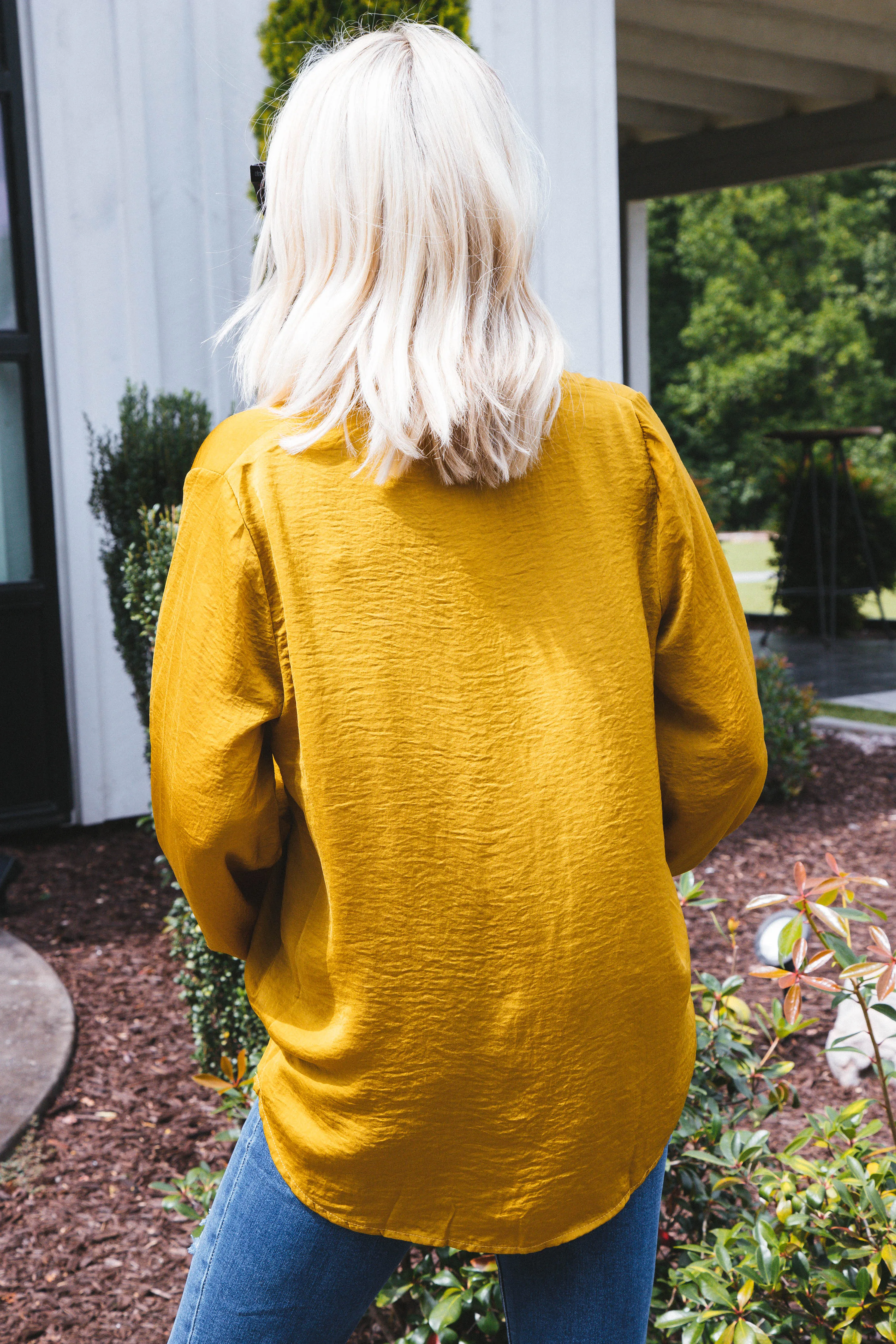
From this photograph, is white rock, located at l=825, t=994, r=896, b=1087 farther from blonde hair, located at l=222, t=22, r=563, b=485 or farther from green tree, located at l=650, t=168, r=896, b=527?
green tree, located at l=650, t=168, r=896, b=527

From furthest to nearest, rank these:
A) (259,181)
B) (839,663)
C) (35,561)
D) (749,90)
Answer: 1. (749,90)
2. (839,663)
3. (35,561)
4. (259,181)

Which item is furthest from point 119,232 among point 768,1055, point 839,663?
point 839,663

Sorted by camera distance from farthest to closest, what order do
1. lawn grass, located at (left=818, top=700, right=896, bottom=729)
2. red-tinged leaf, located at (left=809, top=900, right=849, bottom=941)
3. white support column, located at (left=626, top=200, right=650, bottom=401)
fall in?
white support column, located at (left=626, top=200, right=650, bottom=401)
lawn grass, located at (left=818, top=700, right=896, bottom=729)
red-tinged leaf, located at (left=809, top=900, right=849, bottom=941)

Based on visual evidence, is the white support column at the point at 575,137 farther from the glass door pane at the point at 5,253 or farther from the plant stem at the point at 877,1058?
the plant stem at the point at 877,1058

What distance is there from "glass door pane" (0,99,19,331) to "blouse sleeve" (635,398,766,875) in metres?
4.46

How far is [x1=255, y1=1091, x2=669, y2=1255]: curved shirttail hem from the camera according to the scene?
117cm

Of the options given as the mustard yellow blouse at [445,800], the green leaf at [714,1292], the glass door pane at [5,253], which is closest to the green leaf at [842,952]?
the green leaf at [714,1292]

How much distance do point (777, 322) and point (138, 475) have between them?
28.4 meters

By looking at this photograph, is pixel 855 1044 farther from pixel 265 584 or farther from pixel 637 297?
pixel 637 297

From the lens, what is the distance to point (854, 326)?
29875 millimetres

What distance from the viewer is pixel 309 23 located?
4309 mm

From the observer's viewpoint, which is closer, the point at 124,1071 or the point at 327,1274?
the point at 327,1274

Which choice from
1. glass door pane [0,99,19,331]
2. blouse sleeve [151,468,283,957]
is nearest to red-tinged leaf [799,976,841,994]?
blouse sleeve [151,468,283,957]

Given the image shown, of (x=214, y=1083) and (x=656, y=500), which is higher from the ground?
(x=656, y=500)
